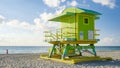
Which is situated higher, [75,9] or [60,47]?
[75,9]

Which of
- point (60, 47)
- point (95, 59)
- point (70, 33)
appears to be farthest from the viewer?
point (60, 47)

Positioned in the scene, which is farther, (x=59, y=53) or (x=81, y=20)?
(x=59, y=53)

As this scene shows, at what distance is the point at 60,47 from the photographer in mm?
21125

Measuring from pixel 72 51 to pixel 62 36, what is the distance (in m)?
2.59

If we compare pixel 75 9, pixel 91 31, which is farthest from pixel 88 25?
pixel 75 9

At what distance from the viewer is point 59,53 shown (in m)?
21.7

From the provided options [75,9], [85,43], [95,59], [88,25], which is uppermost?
[75,9]

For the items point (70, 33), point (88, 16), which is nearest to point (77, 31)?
point (70, 33)

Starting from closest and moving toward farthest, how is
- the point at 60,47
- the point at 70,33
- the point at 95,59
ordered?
1. the point at 70,33
2. the point at 95,59
3. the point at 60,47

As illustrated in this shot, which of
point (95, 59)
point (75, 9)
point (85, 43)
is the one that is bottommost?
point (95, 59)

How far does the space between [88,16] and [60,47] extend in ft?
13.9

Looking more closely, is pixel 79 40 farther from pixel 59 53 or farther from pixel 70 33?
pixel 59 53

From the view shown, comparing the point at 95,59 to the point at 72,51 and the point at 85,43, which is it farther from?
the point at 72,51

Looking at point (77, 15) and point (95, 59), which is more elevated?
point (77, 15)
